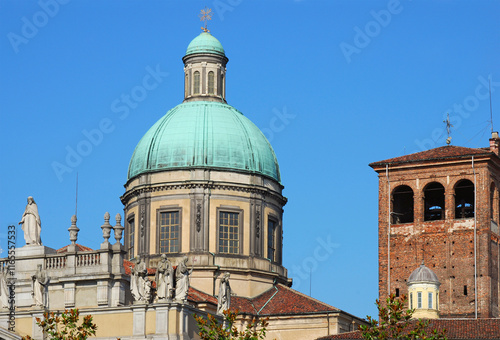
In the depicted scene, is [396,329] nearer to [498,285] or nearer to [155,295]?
[155,295]

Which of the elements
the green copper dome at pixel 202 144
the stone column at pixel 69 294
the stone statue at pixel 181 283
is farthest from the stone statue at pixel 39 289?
the green copper dome at pixel 202 144

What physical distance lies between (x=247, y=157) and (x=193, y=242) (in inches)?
245

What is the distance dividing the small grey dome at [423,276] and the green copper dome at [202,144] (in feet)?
33.0

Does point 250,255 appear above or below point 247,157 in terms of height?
below

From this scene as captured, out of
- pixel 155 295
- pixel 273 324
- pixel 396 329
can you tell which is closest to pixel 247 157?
pixel 273 324

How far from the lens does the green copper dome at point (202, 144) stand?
3014 inches

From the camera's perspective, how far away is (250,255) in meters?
75.5

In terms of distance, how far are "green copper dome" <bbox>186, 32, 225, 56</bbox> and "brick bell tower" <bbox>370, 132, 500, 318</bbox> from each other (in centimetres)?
1170

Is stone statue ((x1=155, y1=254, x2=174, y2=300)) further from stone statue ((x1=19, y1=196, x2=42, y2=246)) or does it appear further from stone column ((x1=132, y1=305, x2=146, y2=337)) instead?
stone statue ((x1=19, y1=196, x2=42, y2=246))

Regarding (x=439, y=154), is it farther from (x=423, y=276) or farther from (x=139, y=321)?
(x=139, y=321)

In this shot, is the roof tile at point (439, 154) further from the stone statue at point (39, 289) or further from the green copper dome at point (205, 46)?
the stone statue at point (39, 289)

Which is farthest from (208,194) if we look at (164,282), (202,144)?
(164,282)

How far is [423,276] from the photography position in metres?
74.8

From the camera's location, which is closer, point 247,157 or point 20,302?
point 20,302
